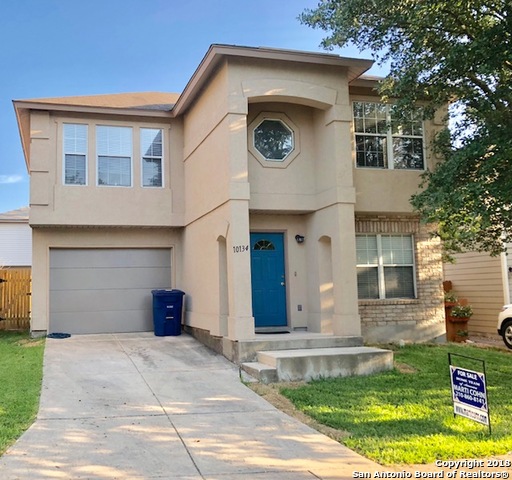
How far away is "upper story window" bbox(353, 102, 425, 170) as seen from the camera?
12805mm

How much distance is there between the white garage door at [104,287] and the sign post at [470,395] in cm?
959

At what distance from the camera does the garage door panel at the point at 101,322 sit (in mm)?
13789

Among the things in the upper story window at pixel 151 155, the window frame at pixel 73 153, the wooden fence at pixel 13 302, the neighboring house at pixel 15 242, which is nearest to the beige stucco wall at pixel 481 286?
the upper story window at pixel 151 155

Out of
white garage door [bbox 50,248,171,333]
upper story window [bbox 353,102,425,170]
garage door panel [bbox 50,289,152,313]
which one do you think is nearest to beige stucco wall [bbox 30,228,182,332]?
white garage door [bbox 50,248,171,333]

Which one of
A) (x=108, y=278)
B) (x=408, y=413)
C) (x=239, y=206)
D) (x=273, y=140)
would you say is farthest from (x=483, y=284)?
(x=108, y=278)

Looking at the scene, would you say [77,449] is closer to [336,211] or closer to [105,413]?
[105,413]

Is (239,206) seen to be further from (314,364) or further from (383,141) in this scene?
(383,141)

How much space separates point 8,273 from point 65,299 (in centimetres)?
272

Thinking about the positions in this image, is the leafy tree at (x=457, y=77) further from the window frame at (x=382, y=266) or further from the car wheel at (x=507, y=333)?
the car wheel at (x=507, y=333)

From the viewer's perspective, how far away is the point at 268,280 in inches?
481

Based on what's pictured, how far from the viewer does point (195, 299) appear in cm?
1306

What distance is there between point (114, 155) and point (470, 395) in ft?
35.6

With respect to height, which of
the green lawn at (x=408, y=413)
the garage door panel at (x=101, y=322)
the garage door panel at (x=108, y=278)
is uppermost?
the garage door panel at (x=108, y=278)

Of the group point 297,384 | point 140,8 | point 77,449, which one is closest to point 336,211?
point 297,384
